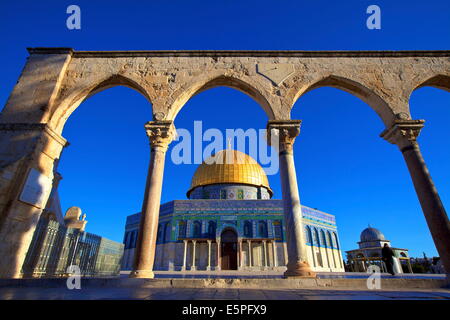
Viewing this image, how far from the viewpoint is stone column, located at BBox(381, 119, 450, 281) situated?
5.07 meters

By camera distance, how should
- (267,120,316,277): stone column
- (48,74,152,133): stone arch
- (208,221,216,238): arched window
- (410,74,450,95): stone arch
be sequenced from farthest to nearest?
(208,221,216,238): arched window
(410,74,450,95): stone arch
(48,74,152,133): stone arch
(267,120,316,277): stone column

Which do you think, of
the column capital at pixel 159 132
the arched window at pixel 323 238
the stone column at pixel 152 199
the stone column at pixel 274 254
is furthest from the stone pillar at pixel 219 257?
the column capital at pixel 159 132

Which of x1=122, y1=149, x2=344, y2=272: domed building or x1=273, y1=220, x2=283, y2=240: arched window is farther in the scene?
x1=273, y1=220, x2=283, y2=240: arched window

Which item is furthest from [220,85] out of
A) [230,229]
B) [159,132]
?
[230,229]

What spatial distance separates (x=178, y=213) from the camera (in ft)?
73.6

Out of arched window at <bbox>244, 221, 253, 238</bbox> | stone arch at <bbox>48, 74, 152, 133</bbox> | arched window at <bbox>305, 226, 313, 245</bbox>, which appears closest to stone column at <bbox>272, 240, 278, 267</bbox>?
arched window at <bbox>244, 221, 253, 238</bbox>

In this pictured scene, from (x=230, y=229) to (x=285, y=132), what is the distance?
1696cm

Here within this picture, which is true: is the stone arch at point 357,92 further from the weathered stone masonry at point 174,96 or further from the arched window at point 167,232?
the arched window at point 167,232

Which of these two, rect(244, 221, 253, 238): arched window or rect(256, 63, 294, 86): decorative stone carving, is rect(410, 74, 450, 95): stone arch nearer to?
rect(256, 63, 294, 86): decorative stone carving

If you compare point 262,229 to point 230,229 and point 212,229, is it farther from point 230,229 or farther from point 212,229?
point 212,229
